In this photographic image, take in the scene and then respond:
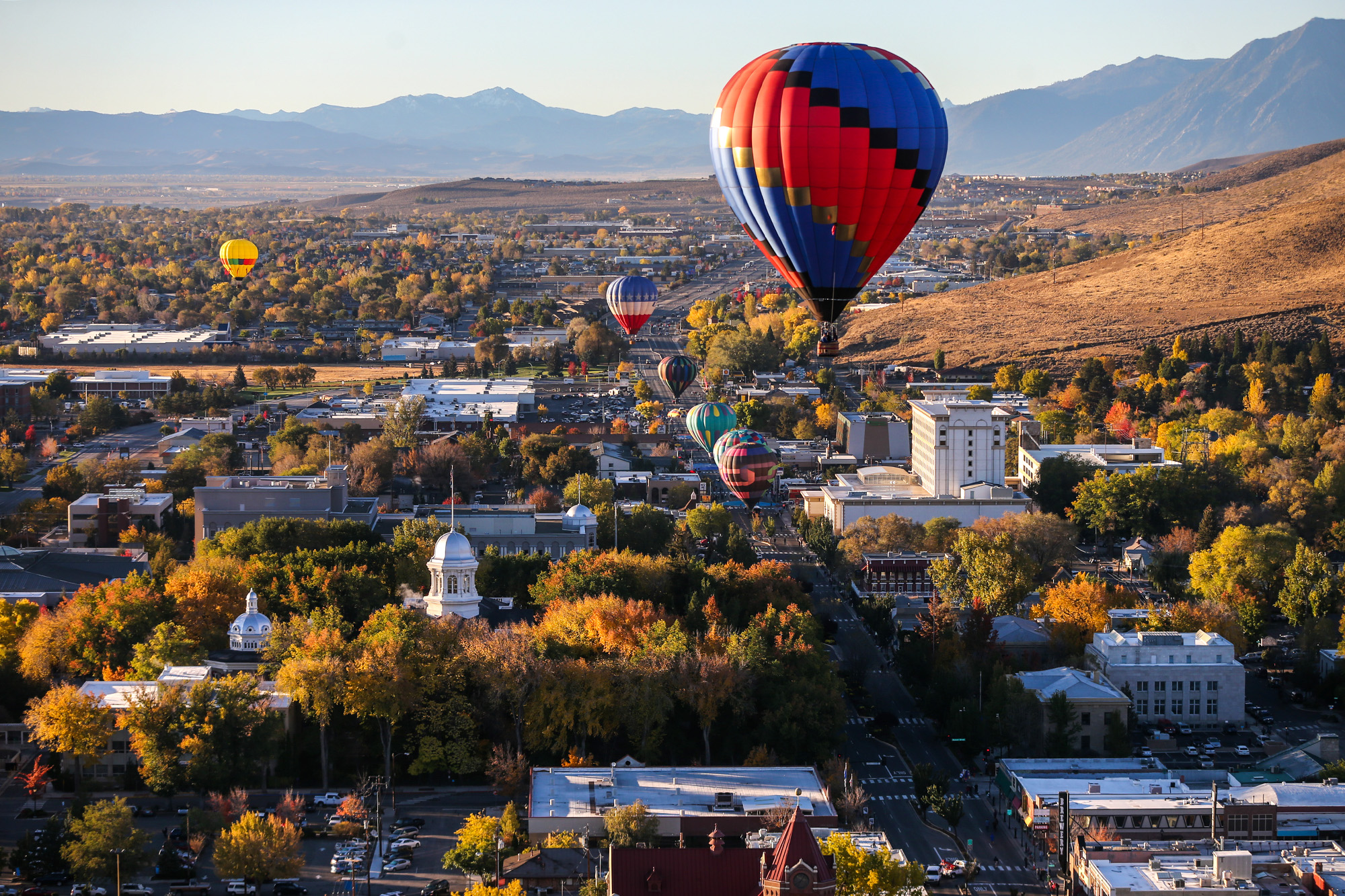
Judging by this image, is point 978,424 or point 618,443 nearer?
point 978,424

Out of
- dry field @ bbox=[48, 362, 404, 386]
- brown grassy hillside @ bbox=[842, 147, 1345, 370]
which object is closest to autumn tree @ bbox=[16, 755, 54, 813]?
dry field @ bbox=[48, 362, 404, 386]

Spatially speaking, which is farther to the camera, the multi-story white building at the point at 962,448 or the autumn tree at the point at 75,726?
the multi-story white building at the point at 962,448

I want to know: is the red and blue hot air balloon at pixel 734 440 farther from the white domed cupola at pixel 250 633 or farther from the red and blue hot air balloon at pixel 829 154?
the red and blue hot air balloon at pixel 829 154

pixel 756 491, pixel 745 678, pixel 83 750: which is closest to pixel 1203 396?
pixel 756 491

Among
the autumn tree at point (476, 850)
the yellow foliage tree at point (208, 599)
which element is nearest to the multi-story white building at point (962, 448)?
the yellow foliage tree at point (208, 599)

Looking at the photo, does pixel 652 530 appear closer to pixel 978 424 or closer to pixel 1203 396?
pixel 978 424

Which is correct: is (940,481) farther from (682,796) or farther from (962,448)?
(682,796)
